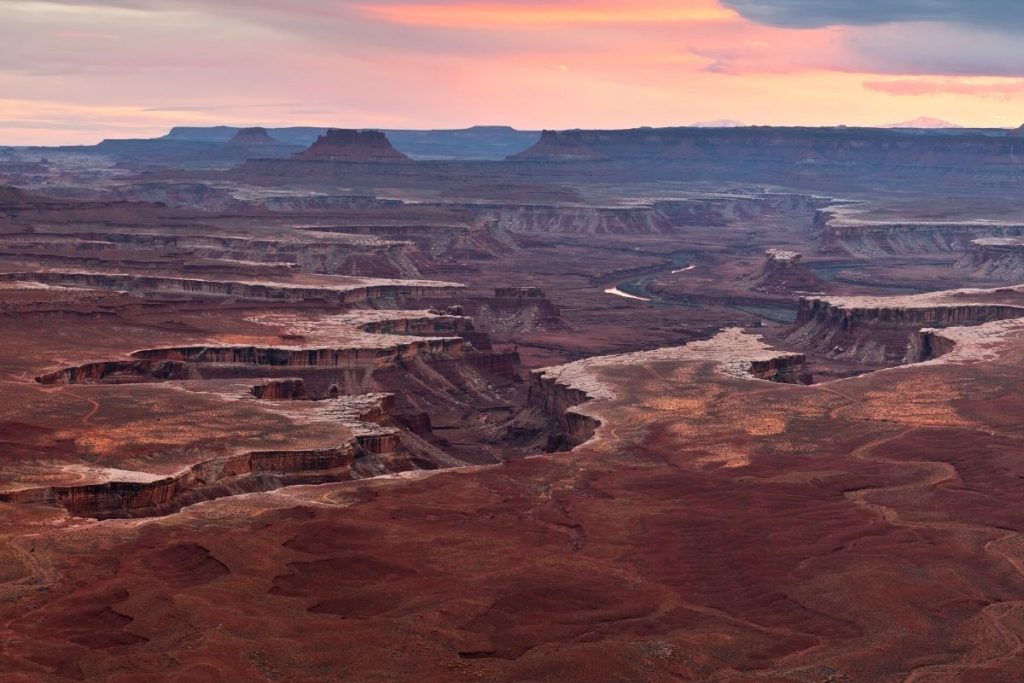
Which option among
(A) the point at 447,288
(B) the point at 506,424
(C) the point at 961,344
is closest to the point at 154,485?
(B) the point at 506,424

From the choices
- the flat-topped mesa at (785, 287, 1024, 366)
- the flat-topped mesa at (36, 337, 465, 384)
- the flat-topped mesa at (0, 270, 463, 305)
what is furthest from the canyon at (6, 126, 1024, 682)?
the flat-topped mesa at (0, 270, 463, 305)

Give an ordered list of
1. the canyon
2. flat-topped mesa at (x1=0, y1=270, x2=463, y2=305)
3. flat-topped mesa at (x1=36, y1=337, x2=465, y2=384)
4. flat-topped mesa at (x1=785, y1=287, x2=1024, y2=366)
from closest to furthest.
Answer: the canyon
flat-topped mesa at (x1=36, y1=337, x2=465, y2=384)
flat-topped mesa at (x1=785, y1=287, x2=1024, y2=366)
flat-topped mesa at (x1=0, y1=270, x2=463, y2=305)

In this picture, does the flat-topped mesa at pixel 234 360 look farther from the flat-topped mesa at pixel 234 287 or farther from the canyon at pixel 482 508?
the flat-topped mesa at pixel 234 287

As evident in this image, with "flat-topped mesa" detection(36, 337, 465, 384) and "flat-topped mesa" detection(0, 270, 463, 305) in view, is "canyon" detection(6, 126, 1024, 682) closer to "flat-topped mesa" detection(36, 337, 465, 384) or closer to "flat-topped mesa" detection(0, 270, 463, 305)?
"flat-topped mesa" detection(36, 337, 465, 384)

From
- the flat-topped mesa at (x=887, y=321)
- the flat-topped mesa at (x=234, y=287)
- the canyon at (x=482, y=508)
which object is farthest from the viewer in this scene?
the flat-topped mesa at (x=234, y=287)

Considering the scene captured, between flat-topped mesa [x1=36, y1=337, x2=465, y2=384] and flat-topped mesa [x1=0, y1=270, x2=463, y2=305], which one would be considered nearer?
flat-topped mesa [x1=36, y1=337, x2=465, y2=384]

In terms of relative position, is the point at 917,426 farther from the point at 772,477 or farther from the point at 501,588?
the point at 501,588

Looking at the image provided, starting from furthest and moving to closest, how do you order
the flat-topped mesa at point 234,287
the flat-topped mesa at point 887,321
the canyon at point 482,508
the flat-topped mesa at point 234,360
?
1. the flat-topped mesa at point 234,287
2. the flat-topped mesa at point 887,321
3. the flat-topped mesa at point 234,360
4. the canyon at point 482,508

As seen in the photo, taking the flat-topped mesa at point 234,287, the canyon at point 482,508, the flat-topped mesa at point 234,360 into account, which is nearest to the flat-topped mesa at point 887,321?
the canyon at point 482,508

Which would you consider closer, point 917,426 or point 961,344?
point 917,426
